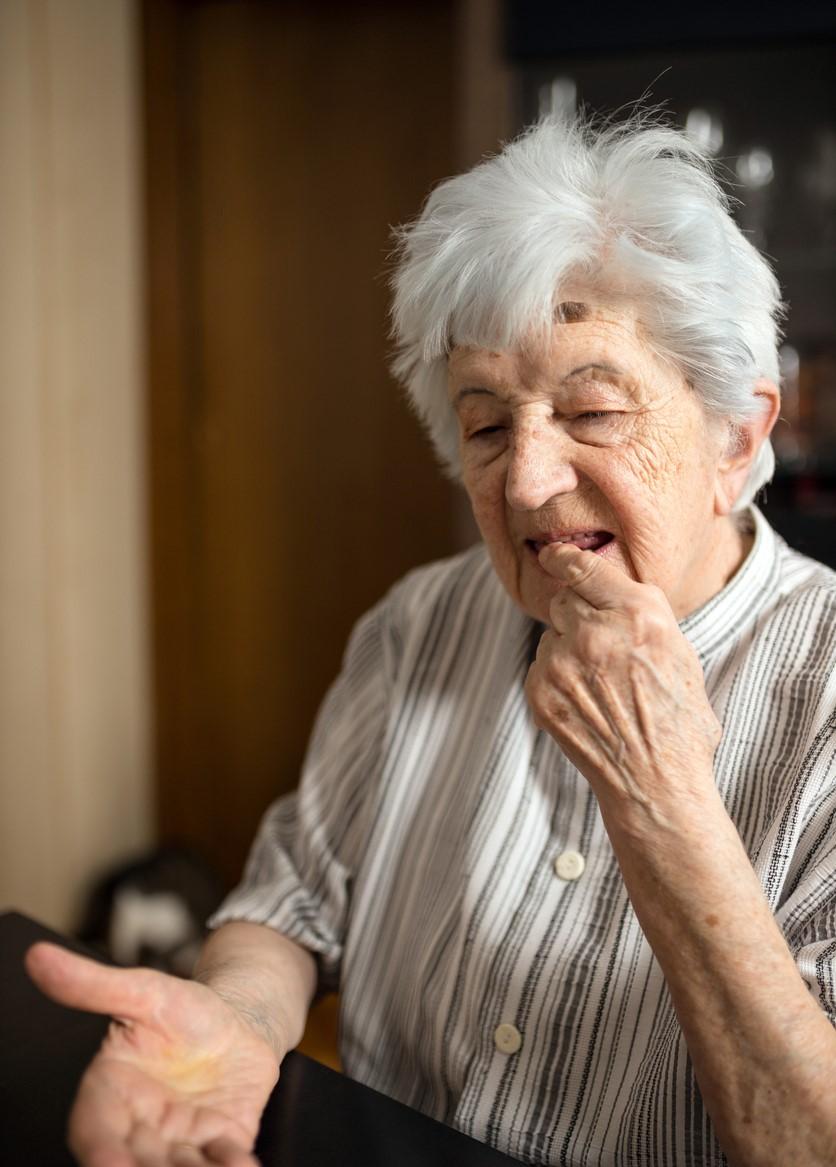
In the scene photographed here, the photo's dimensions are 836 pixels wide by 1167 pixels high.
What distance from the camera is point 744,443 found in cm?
117

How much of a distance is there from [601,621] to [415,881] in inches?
17.6

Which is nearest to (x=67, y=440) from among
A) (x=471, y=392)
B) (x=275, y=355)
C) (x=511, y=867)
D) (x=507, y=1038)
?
(x=275, y=355)

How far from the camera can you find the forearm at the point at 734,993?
0.85 metres

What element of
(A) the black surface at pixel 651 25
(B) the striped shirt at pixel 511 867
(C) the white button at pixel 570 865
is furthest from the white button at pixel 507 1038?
(A) the black surface at pixel 651 25

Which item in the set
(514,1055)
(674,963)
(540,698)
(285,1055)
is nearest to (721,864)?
(674,963)

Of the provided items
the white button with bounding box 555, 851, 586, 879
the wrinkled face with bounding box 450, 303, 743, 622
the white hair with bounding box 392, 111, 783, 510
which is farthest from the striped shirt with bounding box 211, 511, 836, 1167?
the white hair with bounding box 392, 111, 783, 510

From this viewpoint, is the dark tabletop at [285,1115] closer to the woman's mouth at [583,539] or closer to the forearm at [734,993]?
the forearm at [734,993]

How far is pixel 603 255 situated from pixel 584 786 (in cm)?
54

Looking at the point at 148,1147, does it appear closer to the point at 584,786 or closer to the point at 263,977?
the point at 263,977

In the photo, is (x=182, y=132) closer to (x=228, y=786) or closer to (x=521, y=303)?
(x=228, y=786)

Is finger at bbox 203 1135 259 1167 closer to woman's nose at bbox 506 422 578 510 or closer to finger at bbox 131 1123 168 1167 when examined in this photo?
finger at bbox 131 1123 168 1167

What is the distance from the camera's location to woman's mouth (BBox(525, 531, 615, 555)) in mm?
1133

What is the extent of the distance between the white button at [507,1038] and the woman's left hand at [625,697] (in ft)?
0.97

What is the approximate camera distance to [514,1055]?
43.3 inches
